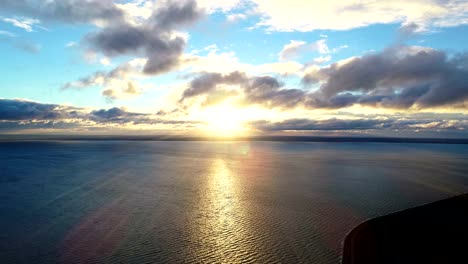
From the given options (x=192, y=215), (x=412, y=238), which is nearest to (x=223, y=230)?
(x=192, y=215)

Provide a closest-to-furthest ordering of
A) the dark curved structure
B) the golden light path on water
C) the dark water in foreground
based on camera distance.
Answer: the dark curved structure → the golden light path on water → the dark water in foreground


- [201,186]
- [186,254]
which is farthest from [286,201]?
[186,254]

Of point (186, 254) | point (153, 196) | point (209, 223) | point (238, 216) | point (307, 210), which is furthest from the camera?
point (153, 196)

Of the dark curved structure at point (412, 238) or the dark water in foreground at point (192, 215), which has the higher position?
the dark curved structure at point (412, 238)

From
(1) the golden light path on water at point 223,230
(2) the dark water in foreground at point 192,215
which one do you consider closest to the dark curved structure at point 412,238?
(2) the dark water in foreground at point 192,215

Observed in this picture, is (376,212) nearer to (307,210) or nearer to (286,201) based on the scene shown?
(307,210)

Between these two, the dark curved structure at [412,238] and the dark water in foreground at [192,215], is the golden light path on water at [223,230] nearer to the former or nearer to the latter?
the dark water in foreground at [192,215]

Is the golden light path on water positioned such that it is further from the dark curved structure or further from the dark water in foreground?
the dark curved structure

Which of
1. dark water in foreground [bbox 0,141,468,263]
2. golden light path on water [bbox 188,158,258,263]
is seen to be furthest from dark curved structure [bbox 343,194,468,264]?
golden light path on water [bbox 188,158,258,263]
